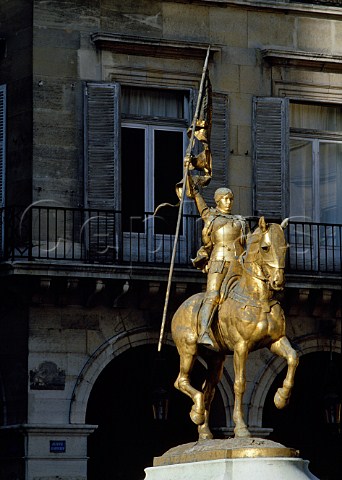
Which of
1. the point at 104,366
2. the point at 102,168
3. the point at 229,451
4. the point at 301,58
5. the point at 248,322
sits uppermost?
the point at 301,58

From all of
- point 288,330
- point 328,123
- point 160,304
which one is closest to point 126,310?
point 160,304

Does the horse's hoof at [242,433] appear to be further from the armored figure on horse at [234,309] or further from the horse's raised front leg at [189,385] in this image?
the horse's raised front leg at [189,385]

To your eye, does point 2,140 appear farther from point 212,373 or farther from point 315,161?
point 212,373

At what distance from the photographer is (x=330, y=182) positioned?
120 feet

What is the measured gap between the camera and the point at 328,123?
120 ft

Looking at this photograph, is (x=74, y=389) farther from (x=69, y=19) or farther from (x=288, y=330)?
(x=69, y=19)

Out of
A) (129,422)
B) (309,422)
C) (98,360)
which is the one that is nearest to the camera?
(98,360)

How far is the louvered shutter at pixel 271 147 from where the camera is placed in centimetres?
3559

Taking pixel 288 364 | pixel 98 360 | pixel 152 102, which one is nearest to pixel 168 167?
pixel 152 102

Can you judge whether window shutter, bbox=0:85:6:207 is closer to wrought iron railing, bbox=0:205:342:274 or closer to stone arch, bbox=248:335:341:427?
wrought iron railing, bbox=0:205:342:274

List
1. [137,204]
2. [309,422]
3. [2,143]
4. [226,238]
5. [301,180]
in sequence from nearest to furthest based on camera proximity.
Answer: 1. [226,238]
2. [2,143]
3. [137,204]
4. [301,180]
5. [309,422]

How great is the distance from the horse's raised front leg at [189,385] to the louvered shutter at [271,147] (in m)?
8.40

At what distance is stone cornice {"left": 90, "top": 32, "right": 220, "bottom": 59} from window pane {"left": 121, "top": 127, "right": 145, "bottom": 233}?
1269 mm

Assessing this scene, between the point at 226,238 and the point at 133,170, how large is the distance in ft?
26.1
